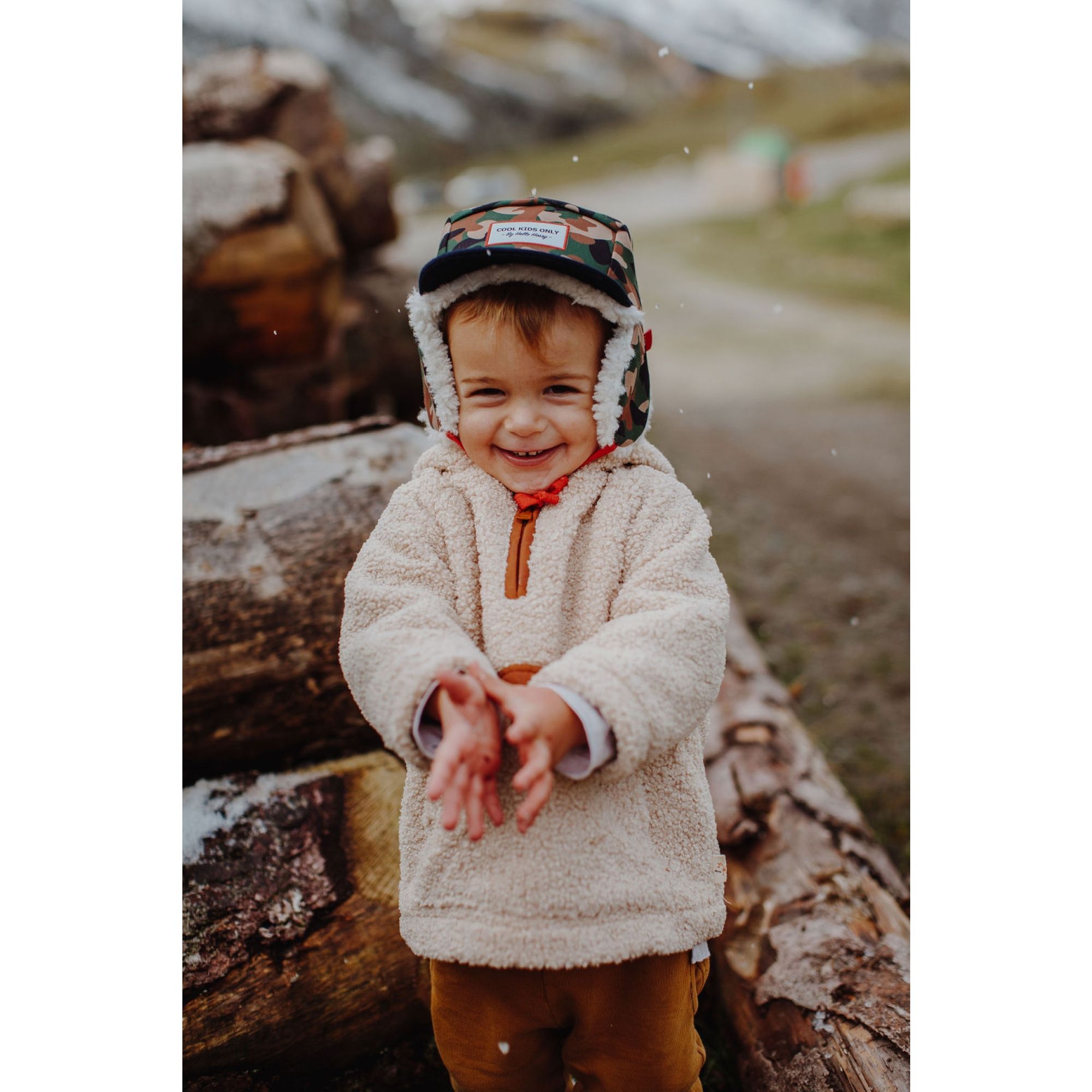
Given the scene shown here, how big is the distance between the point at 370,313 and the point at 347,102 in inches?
462

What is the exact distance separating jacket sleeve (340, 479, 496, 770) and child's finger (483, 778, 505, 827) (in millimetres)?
112

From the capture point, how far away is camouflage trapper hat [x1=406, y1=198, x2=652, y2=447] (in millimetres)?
1308

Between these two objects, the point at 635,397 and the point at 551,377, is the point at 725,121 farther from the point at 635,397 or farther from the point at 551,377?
the point at 551,377

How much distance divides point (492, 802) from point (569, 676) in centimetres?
21

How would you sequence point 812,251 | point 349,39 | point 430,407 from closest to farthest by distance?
point 430,407 < point 812,251 < point 349,39

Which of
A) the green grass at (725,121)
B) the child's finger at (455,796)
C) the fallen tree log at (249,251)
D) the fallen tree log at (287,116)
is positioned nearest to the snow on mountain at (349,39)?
the green grass at (725,121)

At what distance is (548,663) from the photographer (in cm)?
131

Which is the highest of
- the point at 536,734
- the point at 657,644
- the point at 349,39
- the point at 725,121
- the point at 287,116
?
the point at 725,121

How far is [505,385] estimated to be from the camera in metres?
1.35

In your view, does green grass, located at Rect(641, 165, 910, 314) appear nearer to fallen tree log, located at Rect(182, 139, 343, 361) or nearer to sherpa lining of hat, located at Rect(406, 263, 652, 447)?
fallen tree log, located at Rect(182, 139, 343, 361)

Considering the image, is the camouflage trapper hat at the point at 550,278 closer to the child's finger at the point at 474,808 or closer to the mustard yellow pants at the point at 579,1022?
the child's finger at the point at 474,808

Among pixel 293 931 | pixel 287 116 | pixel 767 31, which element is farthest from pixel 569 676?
pixel 767 31

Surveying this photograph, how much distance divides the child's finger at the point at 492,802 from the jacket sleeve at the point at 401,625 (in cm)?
11

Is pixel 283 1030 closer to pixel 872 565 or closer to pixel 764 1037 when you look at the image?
pixel 764 1037
